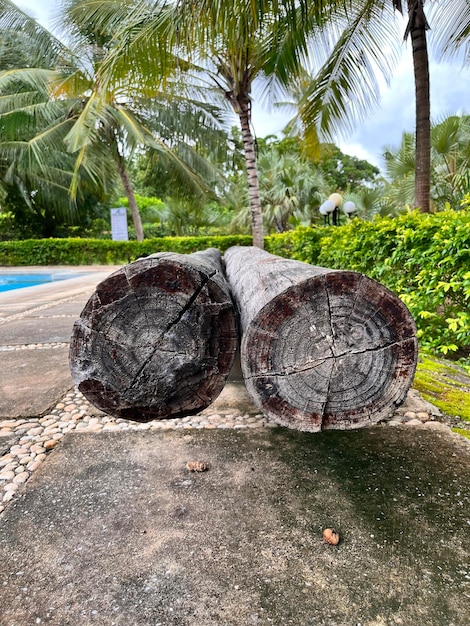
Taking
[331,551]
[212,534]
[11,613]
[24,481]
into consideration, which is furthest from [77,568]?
[331,551]

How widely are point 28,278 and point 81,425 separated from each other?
13.3 meters

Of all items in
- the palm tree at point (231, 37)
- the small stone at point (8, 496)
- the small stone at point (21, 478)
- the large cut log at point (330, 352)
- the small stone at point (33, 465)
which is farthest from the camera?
the palm tree at point (231, 37)

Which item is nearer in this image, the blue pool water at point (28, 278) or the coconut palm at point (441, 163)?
the coconut palm at point (441, 163)

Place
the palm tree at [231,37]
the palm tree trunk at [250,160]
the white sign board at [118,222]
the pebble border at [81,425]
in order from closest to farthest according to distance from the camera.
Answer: the pebble border at [81,425] → the palm tree at [231,37] → the palm tree trunk at [250,160] → the white sign board at [118,222]

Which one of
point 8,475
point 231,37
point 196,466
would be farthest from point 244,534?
point 231,37

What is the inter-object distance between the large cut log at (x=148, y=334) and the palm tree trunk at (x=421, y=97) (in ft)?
14.9

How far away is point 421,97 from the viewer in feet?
16.3

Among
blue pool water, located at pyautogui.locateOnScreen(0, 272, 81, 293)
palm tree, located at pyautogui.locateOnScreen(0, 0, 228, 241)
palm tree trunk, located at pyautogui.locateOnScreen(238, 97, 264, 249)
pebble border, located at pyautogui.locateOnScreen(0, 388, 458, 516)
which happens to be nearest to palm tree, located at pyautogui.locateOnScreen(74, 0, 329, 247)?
palm tree trunk, located at pyautogui.locateOnScreen(238, 97, 264, 249)

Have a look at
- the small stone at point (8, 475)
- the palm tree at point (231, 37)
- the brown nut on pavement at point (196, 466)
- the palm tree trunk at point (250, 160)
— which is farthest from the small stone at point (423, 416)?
the palm tree trunk at point (250, 160)

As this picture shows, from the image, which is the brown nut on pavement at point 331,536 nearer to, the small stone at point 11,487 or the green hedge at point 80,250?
the small stone at point 11,487

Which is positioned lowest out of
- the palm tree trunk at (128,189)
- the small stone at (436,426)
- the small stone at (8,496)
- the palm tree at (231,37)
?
Result: the small stone at (8,496)

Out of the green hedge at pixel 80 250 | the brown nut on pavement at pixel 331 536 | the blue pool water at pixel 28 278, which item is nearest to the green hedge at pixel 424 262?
the brown nut on pavement at pixel 331 536

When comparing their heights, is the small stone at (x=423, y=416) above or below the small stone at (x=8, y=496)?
above

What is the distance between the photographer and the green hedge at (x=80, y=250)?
1625 centimetres
